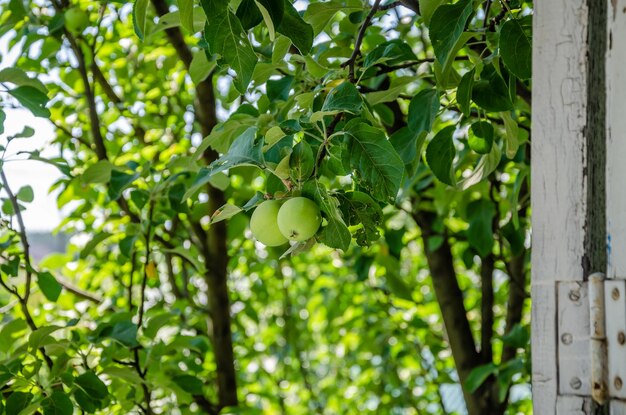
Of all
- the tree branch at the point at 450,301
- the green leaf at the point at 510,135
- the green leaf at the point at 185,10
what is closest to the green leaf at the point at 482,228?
the tree branch at the point at 450,301

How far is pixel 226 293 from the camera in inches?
87.7

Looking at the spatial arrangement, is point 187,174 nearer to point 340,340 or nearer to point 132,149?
point 132,149

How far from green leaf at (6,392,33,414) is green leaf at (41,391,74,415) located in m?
0.05

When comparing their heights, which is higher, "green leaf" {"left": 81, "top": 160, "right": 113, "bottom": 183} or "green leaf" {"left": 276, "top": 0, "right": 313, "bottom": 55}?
"green leaf" {"left": 81, "top": 160, "right": 113, "bottom": 183}

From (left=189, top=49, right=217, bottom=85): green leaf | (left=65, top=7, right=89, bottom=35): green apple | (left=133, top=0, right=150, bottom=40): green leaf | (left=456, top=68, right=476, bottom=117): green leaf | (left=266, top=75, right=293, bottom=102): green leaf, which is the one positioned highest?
(left=65, top=7, right=89, bottom=35): green apple

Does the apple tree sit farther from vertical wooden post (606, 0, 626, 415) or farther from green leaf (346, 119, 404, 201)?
vertical wooden post (606, 0, 626, 415)

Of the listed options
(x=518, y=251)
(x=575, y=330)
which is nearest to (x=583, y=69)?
(x=575, y=330)

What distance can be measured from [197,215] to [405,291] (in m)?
0.59

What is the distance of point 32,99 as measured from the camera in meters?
1.18

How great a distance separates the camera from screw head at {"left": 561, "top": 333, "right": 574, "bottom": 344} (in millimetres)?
614

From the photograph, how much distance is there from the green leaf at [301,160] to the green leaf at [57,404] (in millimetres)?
622

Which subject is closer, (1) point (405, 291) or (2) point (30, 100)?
(2) point (30, 100)

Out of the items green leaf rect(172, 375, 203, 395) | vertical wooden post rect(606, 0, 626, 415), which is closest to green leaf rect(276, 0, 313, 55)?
vertical wooden post rect(606, 0, 626, 415)

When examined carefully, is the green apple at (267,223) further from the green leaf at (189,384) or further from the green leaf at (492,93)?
the green leaf at (189,384)
